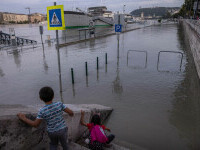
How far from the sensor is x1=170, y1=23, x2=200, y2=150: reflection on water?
466 centimetres

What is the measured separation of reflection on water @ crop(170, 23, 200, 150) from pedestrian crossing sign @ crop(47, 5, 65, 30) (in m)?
4.79

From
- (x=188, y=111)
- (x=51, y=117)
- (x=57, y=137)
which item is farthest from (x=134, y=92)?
(x=51, y=117)

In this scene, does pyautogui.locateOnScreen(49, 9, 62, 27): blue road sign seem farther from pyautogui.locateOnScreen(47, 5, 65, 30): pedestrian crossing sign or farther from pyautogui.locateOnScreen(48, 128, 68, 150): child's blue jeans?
pyautogui.locateOnScreen(48, 128, 68, 150): child's blue jeans

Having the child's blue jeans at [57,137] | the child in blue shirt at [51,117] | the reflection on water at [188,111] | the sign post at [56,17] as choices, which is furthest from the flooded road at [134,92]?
the sign post at [56,17]

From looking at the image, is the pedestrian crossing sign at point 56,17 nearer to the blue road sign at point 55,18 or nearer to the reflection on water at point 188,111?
the blue road sign at point 55,18

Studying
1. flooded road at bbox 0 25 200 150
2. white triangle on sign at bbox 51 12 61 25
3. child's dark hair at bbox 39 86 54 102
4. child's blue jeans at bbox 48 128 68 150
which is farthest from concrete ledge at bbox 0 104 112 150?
white triangle on sign at bbox 51 12 61 25

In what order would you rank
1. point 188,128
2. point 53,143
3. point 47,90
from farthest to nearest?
point 188,128, point 53,143, point 47,90

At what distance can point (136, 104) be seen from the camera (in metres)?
6.41

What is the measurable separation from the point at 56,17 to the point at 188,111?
551 centimetres

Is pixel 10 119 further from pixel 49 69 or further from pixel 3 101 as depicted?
pixel 49 69

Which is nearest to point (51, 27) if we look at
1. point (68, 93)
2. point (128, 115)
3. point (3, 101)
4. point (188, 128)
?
point (68, 93)

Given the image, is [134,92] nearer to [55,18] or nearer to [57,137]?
[55,18]

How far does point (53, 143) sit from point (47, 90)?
88 centimetres

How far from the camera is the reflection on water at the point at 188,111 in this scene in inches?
184
